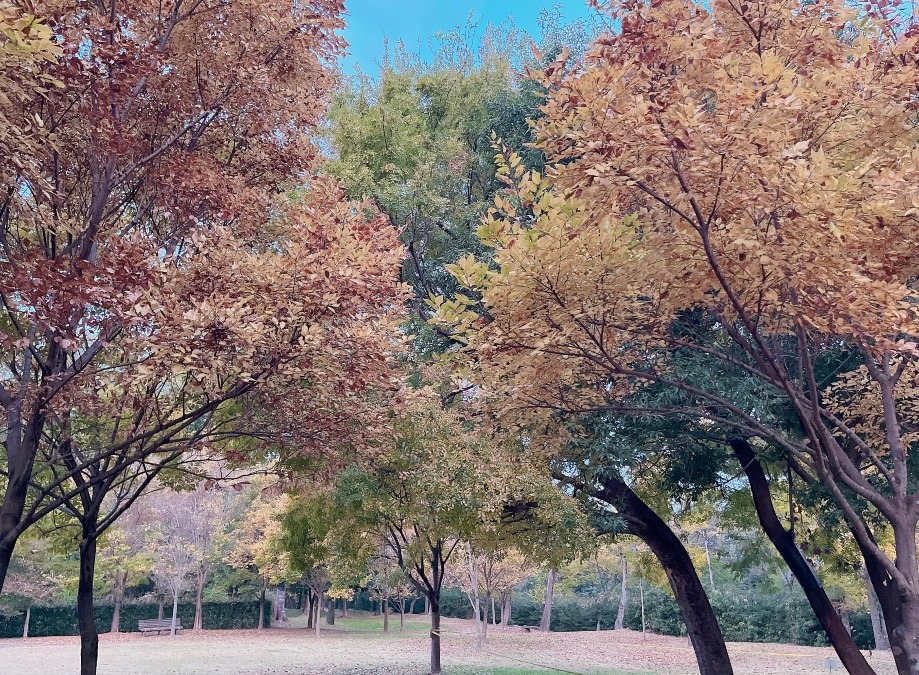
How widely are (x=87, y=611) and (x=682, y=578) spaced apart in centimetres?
876

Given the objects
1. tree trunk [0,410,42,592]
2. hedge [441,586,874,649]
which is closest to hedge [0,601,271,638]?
hedge [441,586,874,649]

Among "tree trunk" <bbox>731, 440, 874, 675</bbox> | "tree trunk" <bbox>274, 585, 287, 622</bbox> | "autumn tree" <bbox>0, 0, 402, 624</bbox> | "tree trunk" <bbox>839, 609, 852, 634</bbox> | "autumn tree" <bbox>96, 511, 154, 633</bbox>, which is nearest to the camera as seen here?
"autumn tree" <bbox>0, 0, 402, 624</bbox>

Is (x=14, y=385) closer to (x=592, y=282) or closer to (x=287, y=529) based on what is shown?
(x=592, y=282)

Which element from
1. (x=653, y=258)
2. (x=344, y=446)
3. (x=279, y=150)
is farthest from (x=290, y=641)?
(x=653, y=258)

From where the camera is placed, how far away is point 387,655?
22.2 metres

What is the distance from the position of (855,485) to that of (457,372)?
3.19 m

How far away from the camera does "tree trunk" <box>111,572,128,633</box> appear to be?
30.7m

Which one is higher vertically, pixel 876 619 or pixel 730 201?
pixel 730 201

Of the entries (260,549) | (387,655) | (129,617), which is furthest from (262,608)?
Answer: (387,655)

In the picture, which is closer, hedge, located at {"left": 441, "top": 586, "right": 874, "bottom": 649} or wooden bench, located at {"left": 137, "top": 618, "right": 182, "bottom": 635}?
hedge, located at {"left": 441, "top": 586, "right": 874, "bottom": 649}

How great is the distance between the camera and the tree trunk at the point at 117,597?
30736mm

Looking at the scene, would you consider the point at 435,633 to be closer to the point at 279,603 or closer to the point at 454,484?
the point at 454,484

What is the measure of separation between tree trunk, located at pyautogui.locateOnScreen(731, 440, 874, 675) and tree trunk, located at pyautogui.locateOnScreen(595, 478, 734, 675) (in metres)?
1.44

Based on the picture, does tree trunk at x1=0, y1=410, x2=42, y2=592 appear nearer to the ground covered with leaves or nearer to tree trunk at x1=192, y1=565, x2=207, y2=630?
the ground covered with leaves
